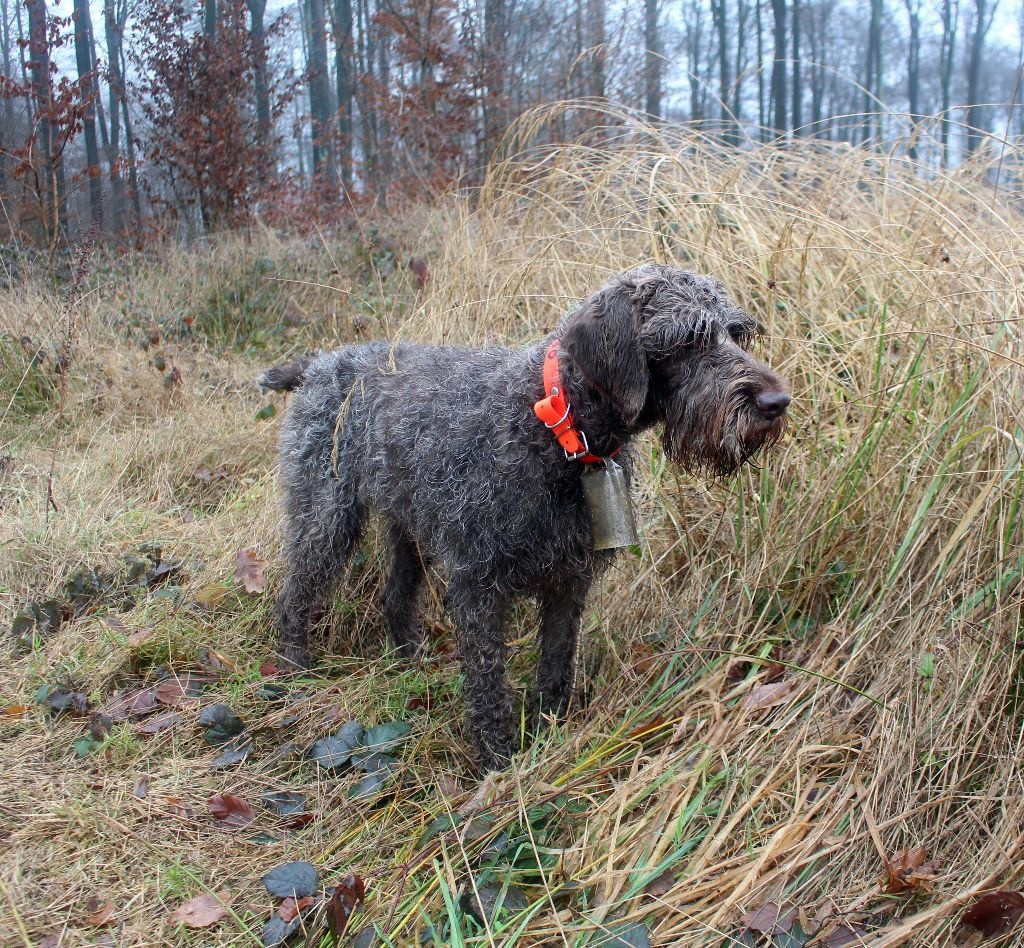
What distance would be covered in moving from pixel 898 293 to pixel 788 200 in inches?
41.3

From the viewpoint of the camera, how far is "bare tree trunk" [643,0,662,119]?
16.4 metres

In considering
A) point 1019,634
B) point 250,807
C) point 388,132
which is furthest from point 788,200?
point 388,132

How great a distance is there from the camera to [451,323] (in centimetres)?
508

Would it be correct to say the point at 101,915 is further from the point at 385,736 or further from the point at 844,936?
the point at 844,936

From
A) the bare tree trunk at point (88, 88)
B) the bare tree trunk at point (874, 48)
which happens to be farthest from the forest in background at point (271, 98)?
the bare tree trunk at point (874, 48)

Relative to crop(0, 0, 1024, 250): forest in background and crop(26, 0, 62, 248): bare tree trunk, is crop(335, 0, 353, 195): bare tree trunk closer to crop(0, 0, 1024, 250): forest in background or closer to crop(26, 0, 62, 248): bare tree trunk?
crop(0, 0, 1024, 250): forest in background

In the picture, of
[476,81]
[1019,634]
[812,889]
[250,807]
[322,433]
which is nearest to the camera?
[812,889]

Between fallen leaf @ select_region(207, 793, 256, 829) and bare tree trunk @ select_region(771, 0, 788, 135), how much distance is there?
28614 millimetres

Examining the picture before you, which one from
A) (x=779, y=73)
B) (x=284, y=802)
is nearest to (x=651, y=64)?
(x=779, y=73)

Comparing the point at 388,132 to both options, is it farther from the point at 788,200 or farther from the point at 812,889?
the point at 812,889

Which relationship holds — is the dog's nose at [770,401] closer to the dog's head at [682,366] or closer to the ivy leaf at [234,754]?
the dog's head at [682,366]

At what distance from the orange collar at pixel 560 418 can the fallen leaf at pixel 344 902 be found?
54.7 inches

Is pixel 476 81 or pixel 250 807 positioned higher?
pixel 476 81

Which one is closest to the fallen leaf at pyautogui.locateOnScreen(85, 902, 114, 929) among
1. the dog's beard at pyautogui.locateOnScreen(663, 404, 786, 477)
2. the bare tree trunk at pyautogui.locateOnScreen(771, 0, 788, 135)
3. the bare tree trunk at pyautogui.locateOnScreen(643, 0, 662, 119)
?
the dog's beard at pyautogui.locateOnScreen(663, 404, 786, 477)
